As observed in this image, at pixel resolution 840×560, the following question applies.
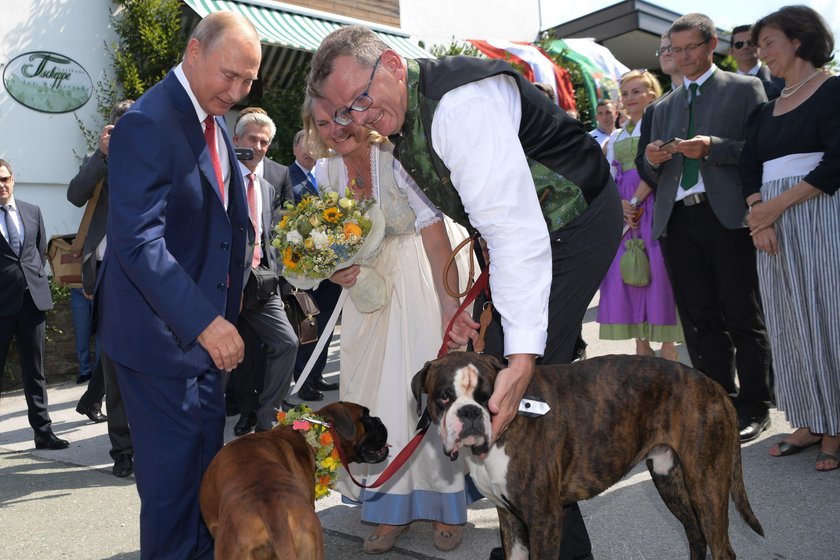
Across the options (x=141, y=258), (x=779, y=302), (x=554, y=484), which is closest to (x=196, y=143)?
(x=141, y=258)

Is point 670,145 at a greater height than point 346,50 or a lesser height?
lesser

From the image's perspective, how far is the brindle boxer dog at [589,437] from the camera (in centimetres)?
281

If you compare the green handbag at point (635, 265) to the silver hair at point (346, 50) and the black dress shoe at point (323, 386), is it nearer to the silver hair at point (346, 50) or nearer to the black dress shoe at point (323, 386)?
the black dress shoe at point (323, 386)

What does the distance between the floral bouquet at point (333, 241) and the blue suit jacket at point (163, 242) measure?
0.92 meters

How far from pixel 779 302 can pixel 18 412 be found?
7510mm

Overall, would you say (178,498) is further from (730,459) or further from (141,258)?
(730,459)

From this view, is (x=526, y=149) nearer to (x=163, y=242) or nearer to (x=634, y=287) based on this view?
(x=163, y=242)

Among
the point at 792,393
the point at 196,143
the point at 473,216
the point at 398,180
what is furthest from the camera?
the point at 792,393

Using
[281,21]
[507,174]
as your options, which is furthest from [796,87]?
[281,21]

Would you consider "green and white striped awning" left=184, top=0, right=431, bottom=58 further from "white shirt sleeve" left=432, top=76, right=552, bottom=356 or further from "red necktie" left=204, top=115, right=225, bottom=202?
"white shirt sleeve" left=432, top=76, right=552, bottom=356

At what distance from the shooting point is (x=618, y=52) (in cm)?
1905

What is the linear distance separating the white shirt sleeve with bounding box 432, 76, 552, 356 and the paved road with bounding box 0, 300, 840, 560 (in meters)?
1.75

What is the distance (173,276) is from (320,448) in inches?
41.8

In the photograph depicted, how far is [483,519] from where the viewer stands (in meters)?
4.54
